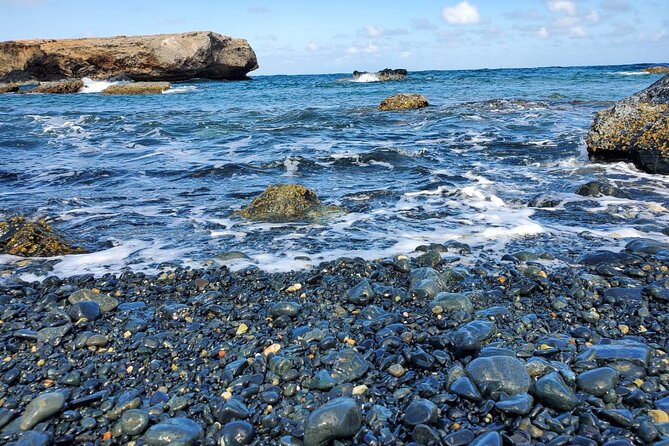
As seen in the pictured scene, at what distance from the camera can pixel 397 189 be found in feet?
23.5

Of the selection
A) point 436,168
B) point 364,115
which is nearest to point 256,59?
point 364,115

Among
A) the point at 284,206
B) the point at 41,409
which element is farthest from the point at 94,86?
the point at 41,409

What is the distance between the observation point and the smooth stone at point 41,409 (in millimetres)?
2260

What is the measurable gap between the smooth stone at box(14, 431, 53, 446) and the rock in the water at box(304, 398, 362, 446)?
118cm

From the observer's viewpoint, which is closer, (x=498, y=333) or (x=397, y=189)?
(x=498, y=333)

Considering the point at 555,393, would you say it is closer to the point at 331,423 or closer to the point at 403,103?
the point at 331,423

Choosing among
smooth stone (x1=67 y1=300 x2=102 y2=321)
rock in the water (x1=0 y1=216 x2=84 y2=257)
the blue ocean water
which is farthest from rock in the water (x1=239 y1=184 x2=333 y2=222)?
smooth stone (x1=67 y1=300 x2=102 y2=321)

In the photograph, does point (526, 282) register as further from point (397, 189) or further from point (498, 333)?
point (397, 189)

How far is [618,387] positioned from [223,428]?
6.39 feet

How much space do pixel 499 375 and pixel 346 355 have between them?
2.69 feet

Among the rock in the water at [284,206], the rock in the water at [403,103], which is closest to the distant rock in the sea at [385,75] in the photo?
the rock in the water at [403,103]

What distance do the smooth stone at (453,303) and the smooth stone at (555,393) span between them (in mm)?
896

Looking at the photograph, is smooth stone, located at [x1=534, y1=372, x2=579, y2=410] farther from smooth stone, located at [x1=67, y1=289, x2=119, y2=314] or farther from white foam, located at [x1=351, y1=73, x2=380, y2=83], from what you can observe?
white foam, located at [x1=351, y1=73, x2=380, y2=83]

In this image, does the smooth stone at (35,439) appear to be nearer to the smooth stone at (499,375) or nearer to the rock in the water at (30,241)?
the smooth stone at (499,375)
